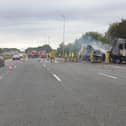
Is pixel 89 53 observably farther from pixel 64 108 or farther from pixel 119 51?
pixel 64 108

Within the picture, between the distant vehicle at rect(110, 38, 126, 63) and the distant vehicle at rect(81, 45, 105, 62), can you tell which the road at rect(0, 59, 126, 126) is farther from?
the distant vehicle at rect(81, 45, 105, 62)

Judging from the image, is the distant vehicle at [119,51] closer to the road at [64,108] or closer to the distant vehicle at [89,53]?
the distant vehicle at [89,53]

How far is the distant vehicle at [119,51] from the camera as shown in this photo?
5519 centimetres

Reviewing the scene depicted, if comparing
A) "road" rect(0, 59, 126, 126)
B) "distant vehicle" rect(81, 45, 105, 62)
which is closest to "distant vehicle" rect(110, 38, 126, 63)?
"distant vehicle" rect(81, 45, 105, 62)

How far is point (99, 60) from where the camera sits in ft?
201

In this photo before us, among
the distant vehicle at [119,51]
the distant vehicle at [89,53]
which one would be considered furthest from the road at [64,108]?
the distant vehicle at [89,53]

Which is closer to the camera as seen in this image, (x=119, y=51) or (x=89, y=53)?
(x=119, y=51)

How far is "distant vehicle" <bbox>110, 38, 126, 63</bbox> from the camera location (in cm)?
5519

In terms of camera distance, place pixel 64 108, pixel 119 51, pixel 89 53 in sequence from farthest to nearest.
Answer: pixel 89 53
pixel 119 51
pixel 64 108

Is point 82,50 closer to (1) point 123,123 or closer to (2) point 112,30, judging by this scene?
(2) point 112,30

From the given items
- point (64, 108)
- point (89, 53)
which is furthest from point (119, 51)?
point (64, 108)

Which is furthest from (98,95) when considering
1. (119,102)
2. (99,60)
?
(99,60)

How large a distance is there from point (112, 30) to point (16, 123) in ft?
273

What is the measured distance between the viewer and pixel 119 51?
5538cm
